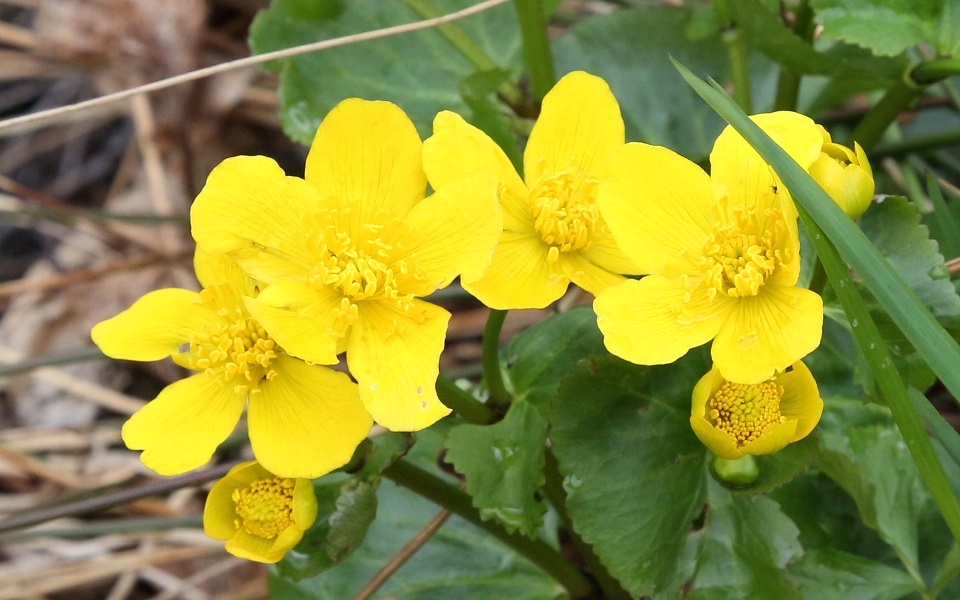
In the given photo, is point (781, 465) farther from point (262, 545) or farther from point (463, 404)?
point (262, 545)

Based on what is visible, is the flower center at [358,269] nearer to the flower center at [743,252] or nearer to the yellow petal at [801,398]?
the flower center at [743,252]

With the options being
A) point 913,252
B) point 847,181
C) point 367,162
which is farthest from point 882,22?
point 367,162

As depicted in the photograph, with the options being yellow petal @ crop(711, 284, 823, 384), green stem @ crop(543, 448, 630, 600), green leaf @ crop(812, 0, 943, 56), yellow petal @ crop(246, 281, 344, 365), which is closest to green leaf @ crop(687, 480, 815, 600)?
green stem @ crop(543, 448, 630, 600)

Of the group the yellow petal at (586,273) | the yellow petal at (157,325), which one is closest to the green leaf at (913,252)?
the yellow petal at (586,273)

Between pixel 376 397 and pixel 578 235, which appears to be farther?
pixel 578 235

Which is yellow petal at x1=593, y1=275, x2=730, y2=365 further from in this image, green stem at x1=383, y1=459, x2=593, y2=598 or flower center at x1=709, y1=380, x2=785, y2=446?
green stem at x1=383, y1=459, x2=593, y2=598

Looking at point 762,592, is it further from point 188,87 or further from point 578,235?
point 188,87

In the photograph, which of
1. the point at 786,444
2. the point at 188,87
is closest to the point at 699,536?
the point at 786,444
